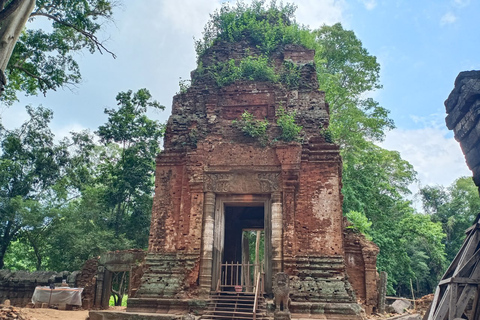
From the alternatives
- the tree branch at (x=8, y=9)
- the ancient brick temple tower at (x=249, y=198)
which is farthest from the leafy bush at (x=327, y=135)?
the tree branch at (x=8, y=9)

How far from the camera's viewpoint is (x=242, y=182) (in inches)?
370

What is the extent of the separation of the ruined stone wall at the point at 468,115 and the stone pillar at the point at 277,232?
16.6 ft

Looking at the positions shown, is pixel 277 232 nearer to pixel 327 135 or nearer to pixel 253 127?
pixel 253 127

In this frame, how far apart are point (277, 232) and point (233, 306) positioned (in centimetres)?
190

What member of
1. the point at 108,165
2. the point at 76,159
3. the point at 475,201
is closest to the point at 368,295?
the point at 108,165

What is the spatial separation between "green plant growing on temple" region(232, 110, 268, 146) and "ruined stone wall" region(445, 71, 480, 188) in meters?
5.52

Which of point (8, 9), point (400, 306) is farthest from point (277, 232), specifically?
point (400, 306)

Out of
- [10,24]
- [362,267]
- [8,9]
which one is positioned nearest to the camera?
[8,9]

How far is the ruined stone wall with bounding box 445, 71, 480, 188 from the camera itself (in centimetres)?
407

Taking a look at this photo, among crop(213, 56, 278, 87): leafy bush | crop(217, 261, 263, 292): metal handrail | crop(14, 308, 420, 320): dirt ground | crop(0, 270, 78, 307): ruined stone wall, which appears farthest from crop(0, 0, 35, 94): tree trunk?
crop(0, 270, 78, 307): ruined stone wall

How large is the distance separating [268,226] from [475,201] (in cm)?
2628

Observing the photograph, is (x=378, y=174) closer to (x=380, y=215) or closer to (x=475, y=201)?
(x=380, y=215)

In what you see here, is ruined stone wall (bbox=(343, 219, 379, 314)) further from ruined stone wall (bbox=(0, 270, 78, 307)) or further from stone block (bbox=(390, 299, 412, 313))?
ruined stone wall (bbox=(0, 270, 78, 307))

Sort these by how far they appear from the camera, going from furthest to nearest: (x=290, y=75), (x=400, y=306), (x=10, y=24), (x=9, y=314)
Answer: (x=400, y=306) → (x=290, y=75) → (x=9, y=314) → (x=10, y=24)
